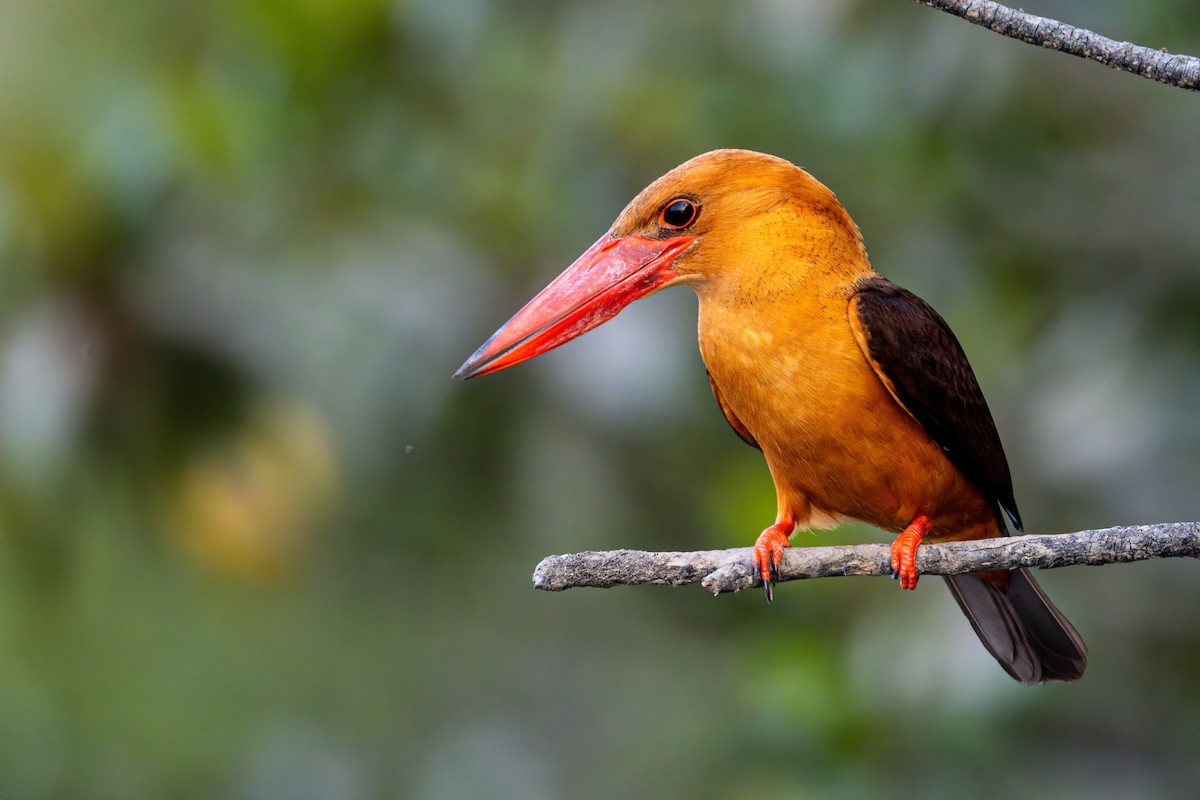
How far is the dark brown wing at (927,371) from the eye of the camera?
6.20ft

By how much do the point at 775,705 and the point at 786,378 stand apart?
1.58 meters

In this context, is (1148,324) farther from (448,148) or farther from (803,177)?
(448,148)

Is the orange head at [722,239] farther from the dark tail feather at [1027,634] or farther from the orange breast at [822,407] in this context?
the dark tail feather at [1027,634]

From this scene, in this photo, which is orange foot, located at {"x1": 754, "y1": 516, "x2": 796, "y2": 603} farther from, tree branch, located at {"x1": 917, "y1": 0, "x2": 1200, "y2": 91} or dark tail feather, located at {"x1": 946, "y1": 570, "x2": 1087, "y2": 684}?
tree branch, located at {"x1": 917, "y1": 0, "x2": 1200, "y2": 91}

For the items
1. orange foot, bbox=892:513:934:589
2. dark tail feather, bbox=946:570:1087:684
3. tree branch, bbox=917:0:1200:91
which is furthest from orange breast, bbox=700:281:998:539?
tree branch, bbox=917:0:1200:91

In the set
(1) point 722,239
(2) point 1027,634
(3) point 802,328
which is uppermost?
(1) point 722,239

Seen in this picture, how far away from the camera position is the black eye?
6.20 ft

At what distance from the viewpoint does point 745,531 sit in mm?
3395

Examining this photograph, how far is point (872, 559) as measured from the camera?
1764 mm

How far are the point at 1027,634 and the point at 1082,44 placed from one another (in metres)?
1.26

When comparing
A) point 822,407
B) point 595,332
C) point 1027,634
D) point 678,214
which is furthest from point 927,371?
point 595,332

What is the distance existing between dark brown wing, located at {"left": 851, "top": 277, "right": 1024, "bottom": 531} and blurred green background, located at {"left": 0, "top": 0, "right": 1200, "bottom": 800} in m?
0.71

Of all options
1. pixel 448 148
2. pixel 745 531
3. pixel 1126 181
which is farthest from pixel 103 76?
pixel 1126 181

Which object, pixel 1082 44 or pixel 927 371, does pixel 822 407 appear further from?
pixel 1082 44
